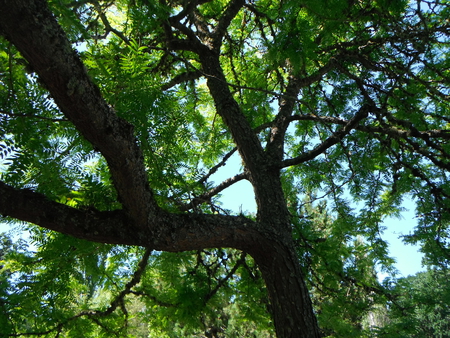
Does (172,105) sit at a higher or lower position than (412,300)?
higher

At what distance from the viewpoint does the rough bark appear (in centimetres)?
132

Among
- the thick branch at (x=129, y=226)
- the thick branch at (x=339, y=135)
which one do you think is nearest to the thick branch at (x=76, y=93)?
the thick branch at (x=129, y=226)

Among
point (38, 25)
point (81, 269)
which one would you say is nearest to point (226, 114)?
point (81, 269)

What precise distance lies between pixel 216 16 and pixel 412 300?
3765 millimetres

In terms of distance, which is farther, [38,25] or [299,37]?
[299,37]

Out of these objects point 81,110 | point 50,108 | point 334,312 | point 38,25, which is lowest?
point 334,312

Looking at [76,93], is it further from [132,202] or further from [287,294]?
[287,294]

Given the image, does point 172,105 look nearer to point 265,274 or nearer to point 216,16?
point 265,274

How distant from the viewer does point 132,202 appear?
1805mm

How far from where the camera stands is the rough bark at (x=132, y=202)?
132 cm

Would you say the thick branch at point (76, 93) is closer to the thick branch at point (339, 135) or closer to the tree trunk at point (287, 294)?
the tree trunk at point (287, 294)

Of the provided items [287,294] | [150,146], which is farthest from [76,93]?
[287,294]

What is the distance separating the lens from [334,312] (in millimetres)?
3336

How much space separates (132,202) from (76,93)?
1.99 ft
